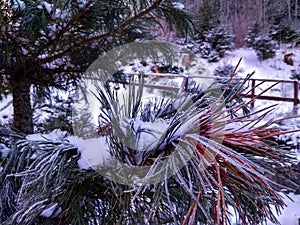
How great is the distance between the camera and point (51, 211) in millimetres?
513

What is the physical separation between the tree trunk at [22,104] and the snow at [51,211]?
0.73m

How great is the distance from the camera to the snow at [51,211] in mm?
510

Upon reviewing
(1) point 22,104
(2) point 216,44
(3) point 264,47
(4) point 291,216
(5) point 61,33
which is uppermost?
(2) point 216,44

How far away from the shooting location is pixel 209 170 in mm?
389

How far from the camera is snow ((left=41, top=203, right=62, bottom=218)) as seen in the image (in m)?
0.51

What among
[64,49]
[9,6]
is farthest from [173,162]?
[64,49]

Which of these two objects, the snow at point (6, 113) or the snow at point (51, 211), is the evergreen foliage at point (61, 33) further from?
the snow at point (51, 211)

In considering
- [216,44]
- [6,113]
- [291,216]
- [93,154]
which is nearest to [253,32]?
[216,44]

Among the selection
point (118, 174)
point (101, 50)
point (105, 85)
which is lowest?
point (118, 174)

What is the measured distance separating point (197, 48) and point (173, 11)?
24.1 feet

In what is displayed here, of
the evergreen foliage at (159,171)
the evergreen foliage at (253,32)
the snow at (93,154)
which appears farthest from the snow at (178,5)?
the evergreen foliage at (253,32)

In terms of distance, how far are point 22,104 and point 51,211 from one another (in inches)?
31.7

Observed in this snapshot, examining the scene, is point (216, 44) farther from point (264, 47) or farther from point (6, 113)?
point (6, 113)

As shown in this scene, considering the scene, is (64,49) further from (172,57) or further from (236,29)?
(236,29)
